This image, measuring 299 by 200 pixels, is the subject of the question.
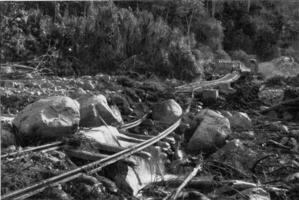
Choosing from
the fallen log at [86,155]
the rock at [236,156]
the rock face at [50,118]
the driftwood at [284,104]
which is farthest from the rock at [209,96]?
the fallen log at [86,155]

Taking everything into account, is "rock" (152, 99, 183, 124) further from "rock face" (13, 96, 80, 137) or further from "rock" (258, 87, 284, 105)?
"rock" (258, 87, 284, 105)

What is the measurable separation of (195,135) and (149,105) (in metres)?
2.36

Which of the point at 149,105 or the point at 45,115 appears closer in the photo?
the point at 45,115

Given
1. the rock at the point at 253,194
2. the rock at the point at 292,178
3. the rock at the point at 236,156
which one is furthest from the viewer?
the rock at the point at 236,156

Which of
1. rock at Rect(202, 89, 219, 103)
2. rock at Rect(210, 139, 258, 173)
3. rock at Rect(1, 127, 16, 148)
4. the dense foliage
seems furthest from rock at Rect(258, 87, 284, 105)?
rock at Rect(1, 127, 16, 148)

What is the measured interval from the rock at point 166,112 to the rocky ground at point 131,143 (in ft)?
0.07

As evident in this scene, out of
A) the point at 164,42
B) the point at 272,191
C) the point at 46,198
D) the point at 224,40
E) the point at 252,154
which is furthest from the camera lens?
the point at 224,40

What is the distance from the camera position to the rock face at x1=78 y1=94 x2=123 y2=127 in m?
7.17

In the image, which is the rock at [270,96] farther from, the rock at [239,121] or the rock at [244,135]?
the rock at [244,135]

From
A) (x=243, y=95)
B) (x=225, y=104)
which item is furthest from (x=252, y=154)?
(x=243, y=95)

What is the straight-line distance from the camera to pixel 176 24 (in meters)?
28.0

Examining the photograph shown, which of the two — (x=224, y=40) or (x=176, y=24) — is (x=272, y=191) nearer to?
(x=176, y=24)

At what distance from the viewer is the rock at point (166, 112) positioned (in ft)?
30.7

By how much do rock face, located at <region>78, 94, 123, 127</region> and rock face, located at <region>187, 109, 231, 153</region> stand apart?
4.34 feet
